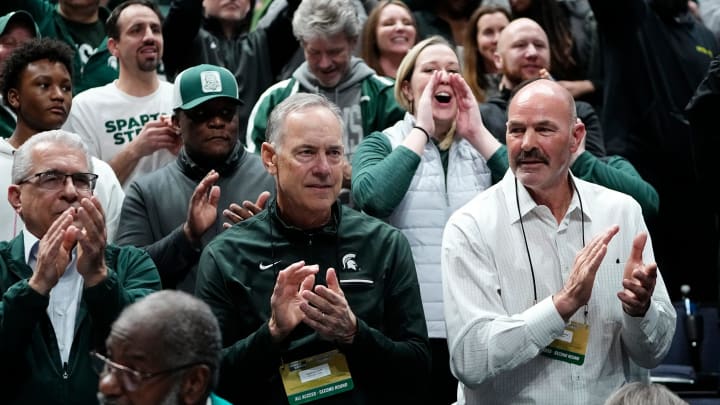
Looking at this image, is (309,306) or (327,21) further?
(327,21)

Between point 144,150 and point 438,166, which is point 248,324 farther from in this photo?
point 144,150

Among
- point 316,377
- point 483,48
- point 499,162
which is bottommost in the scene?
point 316,377

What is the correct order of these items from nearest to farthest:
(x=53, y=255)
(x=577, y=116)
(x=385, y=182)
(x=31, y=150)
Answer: (x=53, y=255) → (x=31, y=150) → (x=385, y=182) → (x=577, y=116)

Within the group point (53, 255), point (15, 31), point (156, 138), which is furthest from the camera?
point (15, 31)

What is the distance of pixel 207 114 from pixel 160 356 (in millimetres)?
2302

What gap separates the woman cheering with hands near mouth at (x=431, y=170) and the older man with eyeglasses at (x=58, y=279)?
123cm

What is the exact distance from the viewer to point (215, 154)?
Result: 5.29 metres

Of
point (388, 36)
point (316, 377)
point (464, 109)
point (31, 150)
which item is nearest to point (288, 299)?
point (316, 377)

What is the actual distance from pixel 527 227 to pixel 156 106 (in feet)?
8.73

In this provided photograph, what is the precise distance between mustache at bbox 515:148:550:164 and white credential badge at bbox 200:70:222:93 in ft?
5.13

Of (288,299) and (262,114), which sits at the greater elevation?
(262,114)

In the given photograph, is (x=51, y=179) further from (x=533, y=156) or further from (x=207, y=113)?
(x=533, y=156)

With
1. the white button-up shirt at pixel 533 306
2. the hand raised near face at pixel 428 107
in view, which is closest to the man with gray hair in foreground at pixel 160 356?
the white button-up shirt at pixel 533 306

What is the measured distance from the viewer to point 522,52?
6246 millimetres
